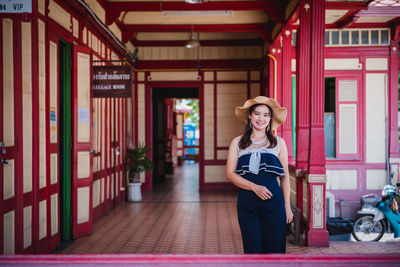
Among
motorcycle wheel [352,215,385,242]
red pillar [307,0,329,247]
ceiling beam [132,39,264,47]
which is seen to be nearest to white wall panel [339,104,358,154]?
motorcycle wheel [352,215,385,242]

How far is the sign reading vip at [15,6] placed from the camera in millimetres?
2828

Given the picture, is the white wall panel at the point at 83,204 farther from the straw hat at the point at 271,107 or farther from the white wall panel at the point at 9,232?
the straw hat at the point at 271,107

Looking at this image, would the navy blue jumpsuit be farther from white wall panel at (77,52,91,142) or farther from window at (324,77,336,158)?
window at (324,77,336,158)

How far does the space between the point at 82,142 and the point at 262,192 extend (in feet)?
11.6

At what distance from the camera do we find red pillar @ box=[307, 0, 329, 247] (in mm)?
4988

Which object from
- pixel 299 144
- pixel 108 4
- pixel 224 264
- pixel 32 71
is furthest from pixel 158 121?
pixel 224 264

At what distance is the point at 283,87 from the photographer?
7.20 metres

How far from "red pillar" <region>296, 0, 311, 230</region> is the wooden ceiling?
58 centimetres

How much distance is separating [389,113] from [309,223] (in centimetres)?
437

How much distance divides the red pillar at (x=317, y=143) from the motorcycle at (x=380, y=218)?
130 cm

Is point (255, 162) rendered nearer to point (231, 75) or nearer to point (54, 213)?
point (54, 213)

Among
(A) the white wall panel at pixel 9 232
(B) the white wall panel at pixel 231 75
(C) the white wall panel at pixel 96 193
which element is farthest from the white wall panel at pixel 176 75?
(A) the white wall panel at pixel 9 232

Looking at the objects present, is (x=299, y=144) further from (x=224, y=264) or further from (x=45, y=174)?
(x=224, y=264)

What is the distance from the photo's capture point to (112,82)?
5742 millimetres
